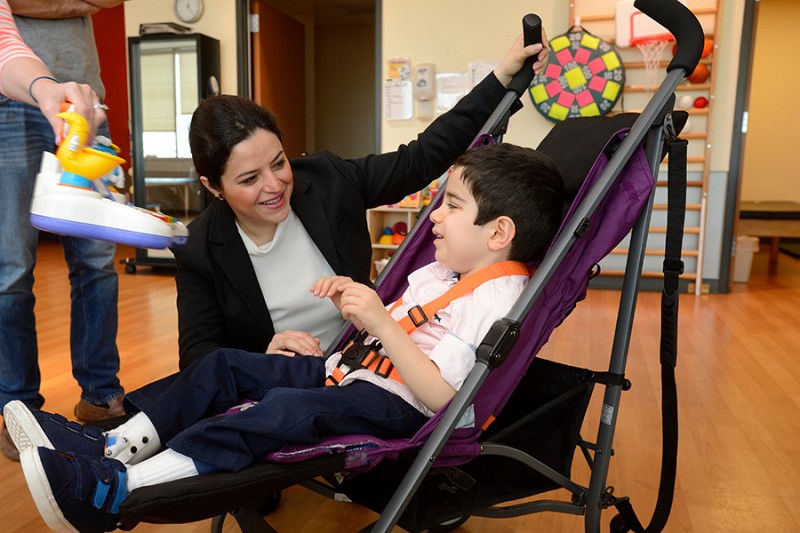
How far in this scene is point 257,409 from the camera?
104 centimetres

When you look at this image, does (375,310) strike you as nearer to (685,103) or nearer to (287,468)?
(287,468)

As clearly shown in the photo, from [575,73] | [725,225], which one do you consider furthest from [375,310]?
[725,225]

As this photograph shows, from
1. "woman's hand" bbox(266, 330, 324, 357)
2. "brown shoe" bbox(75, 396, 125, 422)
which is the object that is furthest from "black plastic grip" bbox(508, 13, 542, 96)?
"brown shoe" bbox(75, 396, 125, 422)

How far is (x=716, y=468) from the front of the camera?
1.88m

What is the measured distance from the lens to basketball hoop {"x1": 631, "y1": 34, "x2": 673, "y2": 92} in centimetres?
413

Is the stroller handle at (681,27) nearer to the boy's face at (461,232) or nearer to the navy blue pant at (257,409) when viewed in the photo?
the boy's face at (461,232)

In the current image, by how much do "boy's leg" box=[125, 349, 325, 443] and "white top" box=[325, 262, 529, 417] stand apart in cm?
8

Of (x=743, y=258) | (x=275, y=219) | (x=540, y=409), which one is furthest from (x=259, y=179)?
(x=743, y=258)

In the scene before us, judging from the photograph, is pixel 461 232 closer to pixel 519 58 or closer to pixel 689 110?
pixel 519 58

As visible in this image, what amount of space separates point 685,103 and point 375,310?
3.83 metres

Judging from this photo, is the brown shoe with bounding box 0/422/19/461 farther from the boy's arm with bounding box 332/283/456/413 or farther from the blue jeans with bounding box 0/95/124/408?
the boy's arm with bounding box 332/283/456/413

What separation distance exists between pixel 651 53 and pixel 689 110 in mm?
434

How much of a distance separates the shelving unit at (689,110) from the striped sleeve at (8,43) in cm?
367

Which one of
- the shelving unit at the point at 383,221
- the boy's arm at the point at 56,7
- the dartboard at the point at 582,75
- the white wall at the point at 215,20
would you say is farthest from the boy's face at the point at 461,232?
the white wall at the point at 215,20
